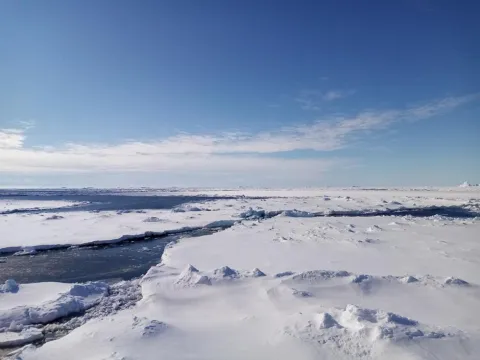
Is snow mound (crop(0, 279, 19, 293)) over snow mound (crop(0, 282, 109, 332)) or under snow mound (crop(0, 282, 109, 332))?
over

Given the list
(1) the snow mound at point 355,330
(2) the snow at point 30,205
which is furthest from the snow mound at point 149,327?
(2) the snow at point 30,205

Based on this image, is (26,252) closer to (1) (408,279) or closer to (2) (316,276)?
(2) (316,276)

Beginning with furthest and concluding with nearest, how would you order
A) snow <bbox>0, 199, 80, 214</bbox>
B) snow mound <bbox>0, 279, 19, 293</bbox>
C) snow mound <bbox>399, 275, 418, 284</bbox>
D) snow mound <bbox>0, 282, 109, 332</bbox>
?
snow <bbox>0, 199, 80, 214</bbox> < snow mound <bbox>0, 279, 19, 293</bbox> < snow mound <bbox>399, 275, 418, 284</bbox> < snow mound <bbox>0, 282, 109, 332</bbox>

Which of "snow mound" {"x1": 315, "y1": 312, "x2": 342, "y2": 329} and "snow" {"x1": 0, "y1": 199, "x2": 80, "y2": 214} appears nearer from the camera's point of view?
"snow mound" {"x1": 315, "y1": 312, "x2": 342, "y2": 329}

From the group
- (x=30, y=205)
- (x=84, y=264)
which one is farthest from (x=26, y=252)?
(x=30, y=205)

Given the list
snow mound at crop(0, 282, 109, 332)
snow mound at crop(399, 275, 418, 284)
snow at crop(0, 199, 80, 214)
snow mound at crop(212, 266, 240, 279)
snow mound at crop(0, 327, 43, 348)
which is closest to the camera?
snow mound at crop(0, 327, 43, 348)

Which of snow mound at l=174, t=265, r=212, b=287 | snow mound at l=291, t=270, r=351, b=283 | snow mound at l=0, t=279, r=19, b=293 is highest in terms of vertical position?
snow mound at l=291, t=270, r=351, b=283

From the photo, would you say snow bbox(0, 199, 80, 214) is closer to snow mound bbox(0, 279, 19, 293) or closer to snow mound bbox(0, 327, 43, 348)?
snow mound bbox(0, 279, 19, 293)

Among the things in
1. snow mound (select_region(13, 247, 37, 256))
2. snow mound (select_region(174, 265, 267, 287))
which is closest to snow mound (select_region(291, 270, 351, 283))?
snow mound (select_region(174, 265, 267, 287))
